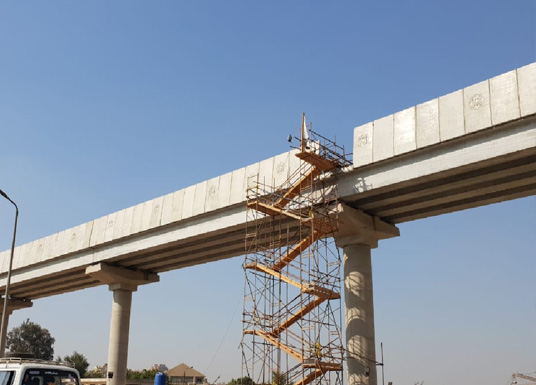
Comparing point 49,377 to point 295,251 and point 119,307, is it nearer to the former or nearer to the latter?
point 295,251

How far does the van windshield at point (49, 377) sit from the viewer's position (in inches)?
518

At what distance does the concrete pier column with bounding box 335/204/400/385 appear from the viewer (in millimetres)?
24766

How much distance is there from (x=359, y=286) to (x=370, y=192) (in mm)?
4632

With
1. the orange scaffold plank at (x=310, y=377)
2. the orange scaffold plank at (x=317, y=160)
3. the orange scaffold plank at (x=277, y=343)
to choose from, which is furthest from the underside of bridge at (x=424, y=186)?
the orange scaffold plank at (x=310, y=377)

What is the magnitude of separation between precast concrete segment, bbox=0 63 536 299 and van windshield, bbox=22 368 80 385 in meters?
14.5

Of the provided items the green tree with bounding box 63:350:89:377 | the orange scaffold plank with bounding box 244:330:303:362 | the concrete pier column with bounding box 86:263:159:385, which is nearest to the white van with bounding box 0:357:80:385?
the orange scaffold plank with bounding box 244:330:303:362

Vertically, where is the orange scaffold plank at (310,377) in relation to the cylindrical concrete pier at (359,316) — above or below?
below

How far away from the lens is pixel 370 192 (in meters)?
24.3

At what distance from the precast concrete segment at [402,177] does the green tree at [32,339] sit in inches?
3210

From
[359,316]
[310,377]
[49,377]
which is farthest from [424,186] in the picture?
[49,377]

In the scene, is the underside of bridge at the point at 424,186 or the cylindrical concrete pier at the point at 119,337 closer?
the underside of bridge at the point at 424,186

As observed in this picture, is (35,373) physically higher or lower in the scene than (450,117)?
lower

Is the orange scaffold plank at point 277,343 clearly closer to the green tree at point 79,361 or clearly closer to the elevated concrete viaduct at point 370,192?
the elevated concrete viaduct at point 370,192

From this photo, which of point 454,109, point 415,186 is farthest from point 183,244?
point 454,109
